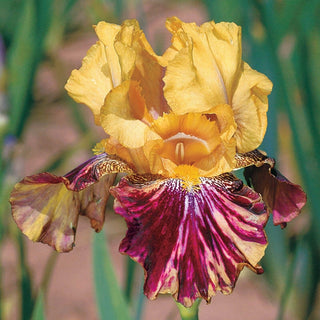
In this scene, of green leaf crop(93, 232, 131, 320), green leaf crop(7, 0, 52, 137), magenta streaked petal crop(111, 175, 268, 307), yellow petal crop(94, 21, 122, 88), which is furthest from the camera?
green leaf crop(7, 0, 52, 137)

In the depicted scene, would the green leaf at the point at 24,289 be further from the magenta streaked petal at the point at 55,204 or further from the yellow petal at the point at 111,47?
the yellow petal at the point at 111,47

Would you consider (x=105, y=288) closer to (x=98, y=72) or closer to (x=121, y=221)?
(x=98, y=72)

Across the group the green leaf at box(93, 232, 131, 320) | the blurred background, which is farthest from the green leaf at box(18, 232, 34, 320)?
the green leaf at box(93, 232, 131, 320)

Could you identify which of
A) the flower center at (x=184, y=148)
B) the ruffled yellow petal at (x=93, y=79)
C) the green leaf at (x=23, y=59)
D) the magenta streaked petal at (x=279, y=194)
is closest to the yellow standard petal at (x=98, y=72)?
the ruffled yellow petal at (x=93, y=79)

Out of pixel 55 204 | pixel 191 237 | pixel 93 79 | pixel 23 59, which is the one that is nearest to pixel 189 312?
pixel 191 237

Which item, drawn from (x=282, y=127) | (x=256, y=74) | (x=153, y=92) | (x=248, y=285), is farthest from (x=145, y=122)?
(x=282, y=127)

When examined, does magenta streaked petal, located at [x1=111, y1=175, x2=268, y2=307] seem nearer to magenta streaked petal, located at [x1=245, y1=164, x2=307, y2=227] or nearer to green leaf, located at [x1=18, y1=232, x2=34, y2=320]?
magenta streaked petal, located at [x1=245, y1=164, x2=307, y2=227]
